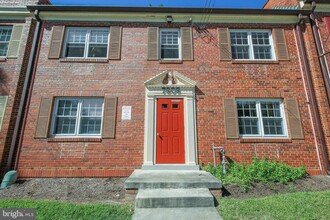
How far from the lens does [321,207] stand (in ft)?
12.7

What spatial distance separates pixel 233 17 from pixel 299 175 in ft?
20.8

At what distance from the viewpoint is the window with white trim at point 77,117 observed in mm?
6781

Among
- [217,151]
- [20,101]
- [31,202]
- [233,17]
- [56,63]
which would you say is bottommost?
[31,202]

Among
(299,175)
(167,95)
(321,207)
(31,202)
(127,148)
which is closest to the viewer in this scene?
(321,207)

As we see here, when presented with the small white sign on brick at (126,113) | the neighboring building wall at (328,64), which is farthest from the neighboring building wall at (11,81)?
the neighboring building wall at (328,64)

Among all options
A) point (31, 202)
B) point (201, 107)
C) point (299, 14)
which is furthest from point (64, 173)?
point (299, 14)

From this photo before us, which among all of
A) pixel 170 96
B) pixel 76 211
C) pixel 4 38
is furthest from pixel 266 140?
pixel 4 38

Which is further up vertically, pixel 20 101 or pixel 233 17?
pixel 233 17

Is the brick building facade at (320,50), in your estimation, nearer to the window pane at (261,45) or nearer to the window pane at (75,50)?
the window pane at (261,45)

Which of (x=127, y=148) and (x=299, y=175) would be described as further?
(x=127, y=148)

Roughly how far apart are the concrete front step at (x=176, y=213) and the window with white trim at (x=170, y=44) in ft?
18.4

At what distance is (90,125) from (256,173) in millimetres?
5783

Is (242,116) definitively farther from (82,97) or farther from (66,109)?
(66,109)

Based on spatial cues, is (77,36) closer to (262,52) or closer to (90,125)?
(90,125)
